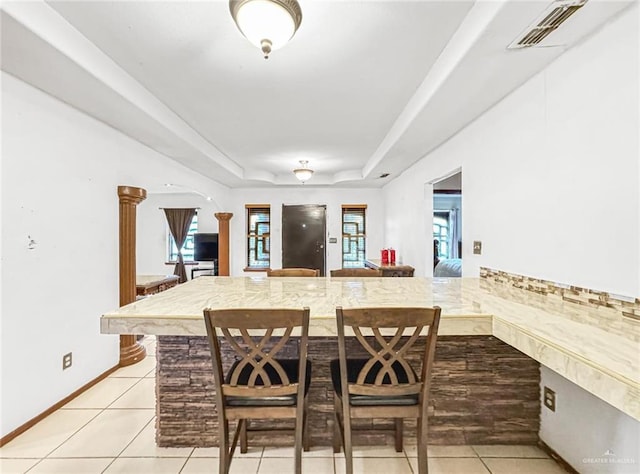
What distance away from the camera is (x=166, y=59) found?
216cm

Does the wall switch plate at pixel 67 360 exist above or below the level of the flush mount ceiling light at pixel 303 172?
below

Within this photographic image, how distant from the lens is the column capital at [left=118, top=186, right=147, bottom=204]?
125 inches

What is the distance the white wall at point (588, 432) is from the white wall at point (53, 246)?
11.0 feet

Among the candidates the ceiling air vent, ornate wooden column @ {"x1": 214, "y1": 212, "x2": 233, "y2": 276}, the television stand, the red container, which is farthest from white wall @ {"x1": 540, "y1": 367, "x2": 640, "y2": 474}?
the television stand

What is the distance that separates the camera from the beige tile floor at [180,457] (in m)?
1.80

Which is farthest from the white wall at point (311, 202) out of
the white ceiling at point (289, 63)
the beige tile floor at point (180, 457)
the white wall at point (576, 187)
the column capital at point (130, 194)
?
the beige tile floor at point (180, 457)

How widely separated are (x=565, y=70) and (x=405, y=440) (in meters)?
2.32

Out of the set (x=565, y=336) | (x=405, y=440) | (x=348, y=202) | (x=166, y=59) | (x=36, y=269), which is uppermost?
(x=166, y=59)

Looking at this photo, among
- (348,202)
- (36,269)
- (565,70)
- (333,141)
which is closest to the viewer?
(565,70)

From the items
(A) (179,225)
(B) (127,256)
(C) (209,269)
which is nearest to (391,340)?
(B) (127,256)

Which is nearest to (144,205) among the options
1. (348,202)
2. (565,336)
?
(348,202)

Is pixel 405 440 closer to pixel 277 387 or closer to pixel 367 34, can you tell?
pixel 277 387

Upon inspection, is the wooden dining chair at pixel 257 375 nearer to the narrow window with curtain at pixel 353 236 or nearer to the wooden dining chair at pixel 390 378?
the wooden dining chair at pixel 390 378

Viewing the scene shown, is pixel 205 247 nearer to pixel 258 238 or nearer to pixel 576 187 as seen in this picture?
pixel 258 238
